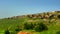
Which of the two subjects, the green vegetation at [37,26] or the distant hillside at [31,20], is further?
the distant hillside at [31,20]

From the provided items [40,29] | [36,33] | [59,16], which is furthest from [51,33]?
[59,16]

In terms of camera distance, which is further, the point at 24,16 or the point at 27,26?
the point at 24,16

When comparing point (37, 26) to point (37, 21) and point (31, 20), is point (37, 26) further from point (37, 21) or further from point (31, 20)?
point (31, 20)

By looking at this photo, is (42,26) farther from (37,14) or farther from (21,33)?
(37,14)

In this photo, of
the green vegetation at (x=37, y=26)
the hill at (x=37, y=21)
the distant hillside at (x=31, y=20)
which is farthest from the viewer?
the distant hillside at (x=31, y=20)

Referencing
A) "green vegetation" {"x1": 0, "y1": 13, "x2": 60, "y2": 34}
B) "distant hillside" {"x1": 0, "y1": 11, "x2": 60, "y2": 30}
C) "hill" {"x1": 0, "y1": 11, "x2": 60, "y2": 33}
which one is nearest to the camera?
"green vegetation" {"x1": 0, "y1": 13, "x2": 60, "y2": 34}

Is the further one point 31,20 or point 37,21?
point 31,20

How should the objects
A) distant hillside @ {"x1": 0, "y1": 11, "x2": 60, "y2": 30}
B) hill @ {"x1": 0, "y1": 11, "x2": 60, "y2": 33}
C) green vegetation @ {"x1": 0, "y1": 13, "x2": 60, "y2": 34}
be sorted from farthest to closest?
distant hillside @ {"x1": 0, "y1": 11, "x2": 60, "y2": 30} < hill @ {"x1": 0, "y1": 11, "x2": 60, "y2": 33} < green vegetation @ {"x1": 0, "y1": 13, "x2": 60, "y2": 34}

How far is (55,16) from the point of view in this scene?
118375 mm

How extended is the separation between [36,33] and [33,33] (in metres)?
1.16

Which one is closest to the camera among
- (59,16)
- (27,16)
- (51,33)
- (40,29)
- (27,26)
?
(51,33)

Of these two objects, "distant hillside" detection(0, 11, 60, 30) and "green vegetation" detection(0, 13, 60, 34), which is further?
"distant hillside" detection(0, 11, 60, 30)

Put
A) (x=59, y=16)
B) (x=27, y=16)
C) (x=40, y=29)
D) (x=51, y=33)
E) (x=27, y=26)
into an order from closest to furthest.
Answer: (x=51, y=33) < (x=40, y=29) < (x=27, y=26) < (x=59, y=16) < (x=27, y=16)

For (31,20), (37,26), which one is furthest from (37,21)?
(37,26)
